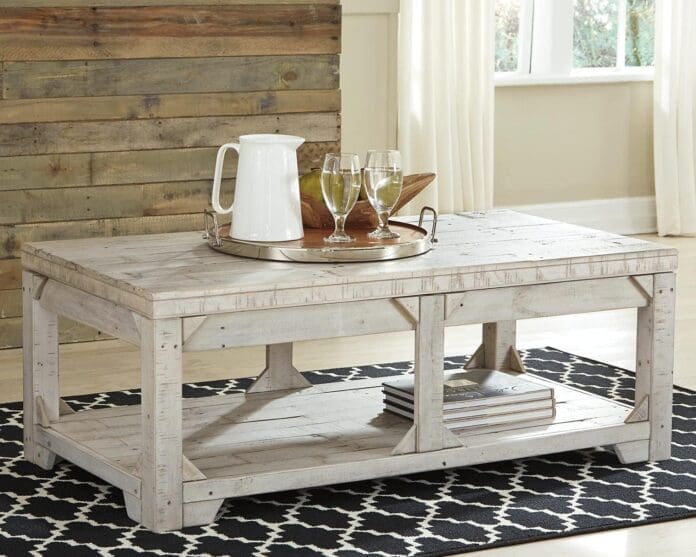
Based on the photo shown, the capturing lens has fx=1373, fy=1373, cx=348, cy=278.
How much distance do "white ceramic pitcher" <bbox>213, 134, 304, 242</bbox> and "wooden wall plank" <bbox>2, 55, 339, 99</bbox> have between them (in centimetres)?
123

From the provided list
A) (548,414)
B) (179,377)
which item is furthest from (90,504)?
(548,414)

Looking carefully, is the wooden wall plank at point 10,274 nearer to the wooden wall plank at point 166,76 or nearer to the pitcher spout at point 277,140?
the wooden wall plank at point 166,76

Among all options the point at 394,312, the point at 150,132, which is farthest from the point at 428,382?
the point at 150,132

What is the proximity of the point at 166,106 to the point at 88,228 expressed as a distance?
42 cm

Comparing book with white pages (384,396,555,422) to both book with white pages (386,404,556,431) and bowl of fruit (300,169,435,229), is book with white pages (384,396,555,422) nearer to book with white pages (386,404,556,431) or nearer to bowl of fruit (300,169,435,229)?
book with white pages (386,404,556,431)

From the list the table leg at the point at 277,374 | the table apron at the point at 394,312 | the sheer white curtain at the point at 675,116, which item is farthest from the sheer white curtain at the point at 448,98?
the table apron at the point at 394,312

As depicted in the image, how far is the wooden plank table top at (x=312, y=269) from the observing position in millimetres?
2404

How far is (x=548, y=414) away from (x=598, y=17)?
3555 mm

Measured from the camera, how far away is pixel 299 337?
247cm

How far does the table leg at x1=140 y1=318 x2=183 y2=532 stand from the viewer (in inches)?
93.0

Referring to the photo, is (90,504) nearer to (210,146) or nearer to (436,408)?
(436,408)

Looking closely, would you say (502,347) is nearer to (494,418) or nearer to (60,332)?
(494,418)

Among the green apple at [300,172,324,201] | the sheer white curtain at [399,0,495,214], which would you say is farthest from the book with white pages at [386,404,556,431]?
the sheer white curtain at [399,0,495,214]

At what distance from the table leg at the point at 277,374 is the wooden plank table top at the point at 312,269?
36 centimetres
